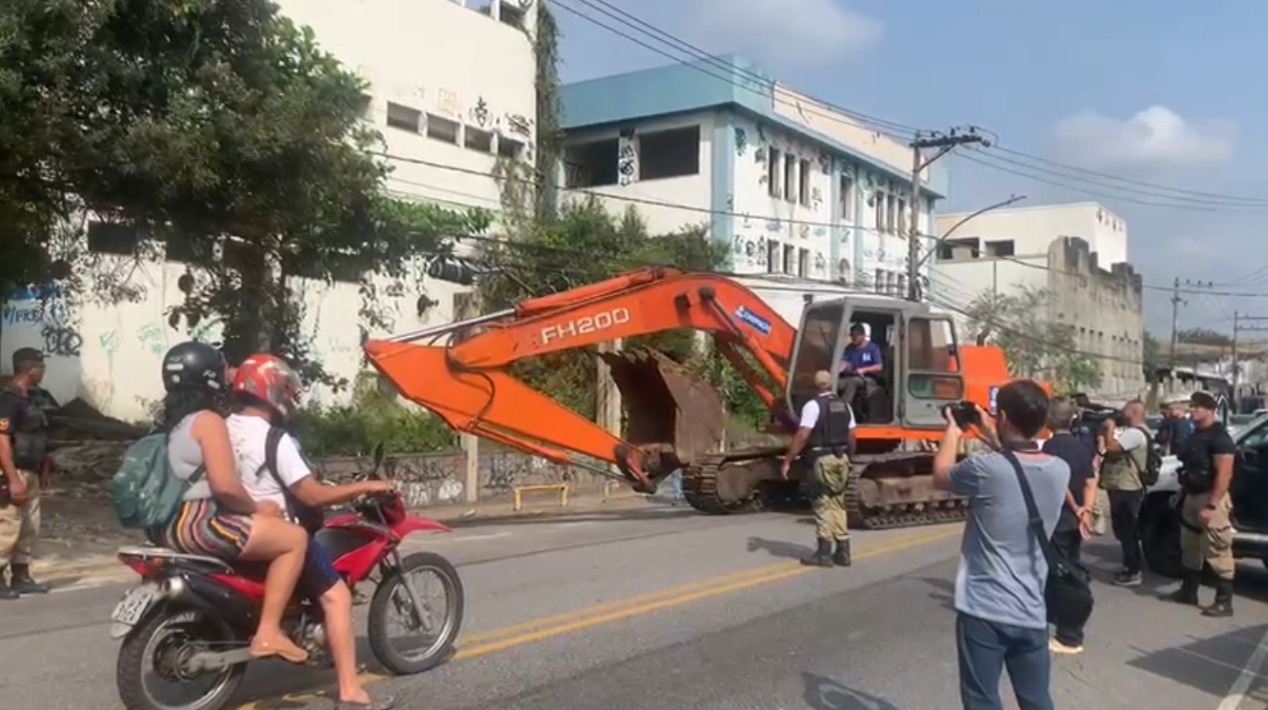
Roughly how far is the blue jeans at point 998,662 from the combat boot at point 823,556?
21.4 ft

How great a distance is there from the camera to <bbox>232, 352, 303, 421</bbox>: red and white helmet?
217 inches

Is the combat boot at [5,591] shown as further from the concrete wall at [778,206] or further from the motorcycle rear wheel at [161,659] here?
the concrete wall at [778,206]

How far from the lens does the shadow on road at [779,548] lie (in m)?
11.9

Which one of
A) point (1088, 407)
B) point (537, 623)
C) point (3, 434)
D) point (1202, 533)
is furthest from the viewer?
point (1088, 407)

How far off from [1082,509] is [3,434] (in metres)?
8.26

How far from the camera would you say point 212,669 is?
555 cm

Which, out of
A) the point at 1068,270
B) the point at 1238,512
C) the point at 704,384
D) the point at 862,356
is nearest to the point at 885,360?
the point at 862,356

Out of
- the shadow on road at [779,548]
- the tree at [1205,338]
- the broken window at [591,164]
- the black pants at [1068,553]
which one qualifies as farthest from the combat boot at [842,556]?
the tree at [1205,338]

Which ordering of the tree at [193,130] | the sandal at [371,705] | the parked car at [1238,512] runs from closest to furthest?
the sandal at [371,705] → the tree at [193,130] → the parked car at [1238,512]

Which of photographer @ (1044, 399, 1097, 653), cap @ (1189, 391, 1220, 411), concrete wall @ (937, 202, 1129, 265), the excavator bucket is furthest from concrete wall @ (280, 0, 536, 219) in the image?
concrete wall @ (937, 202, 1129, 265)

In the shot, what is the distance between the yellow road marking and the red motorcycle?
437 millimetres

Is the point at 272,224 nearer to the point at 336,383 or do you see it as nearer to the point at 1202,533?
the point at 336,383

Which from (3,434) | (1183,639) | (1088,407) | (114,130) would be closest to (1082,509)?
(1183,639)

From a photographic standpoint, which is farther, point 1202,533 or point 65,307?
point 65,307
